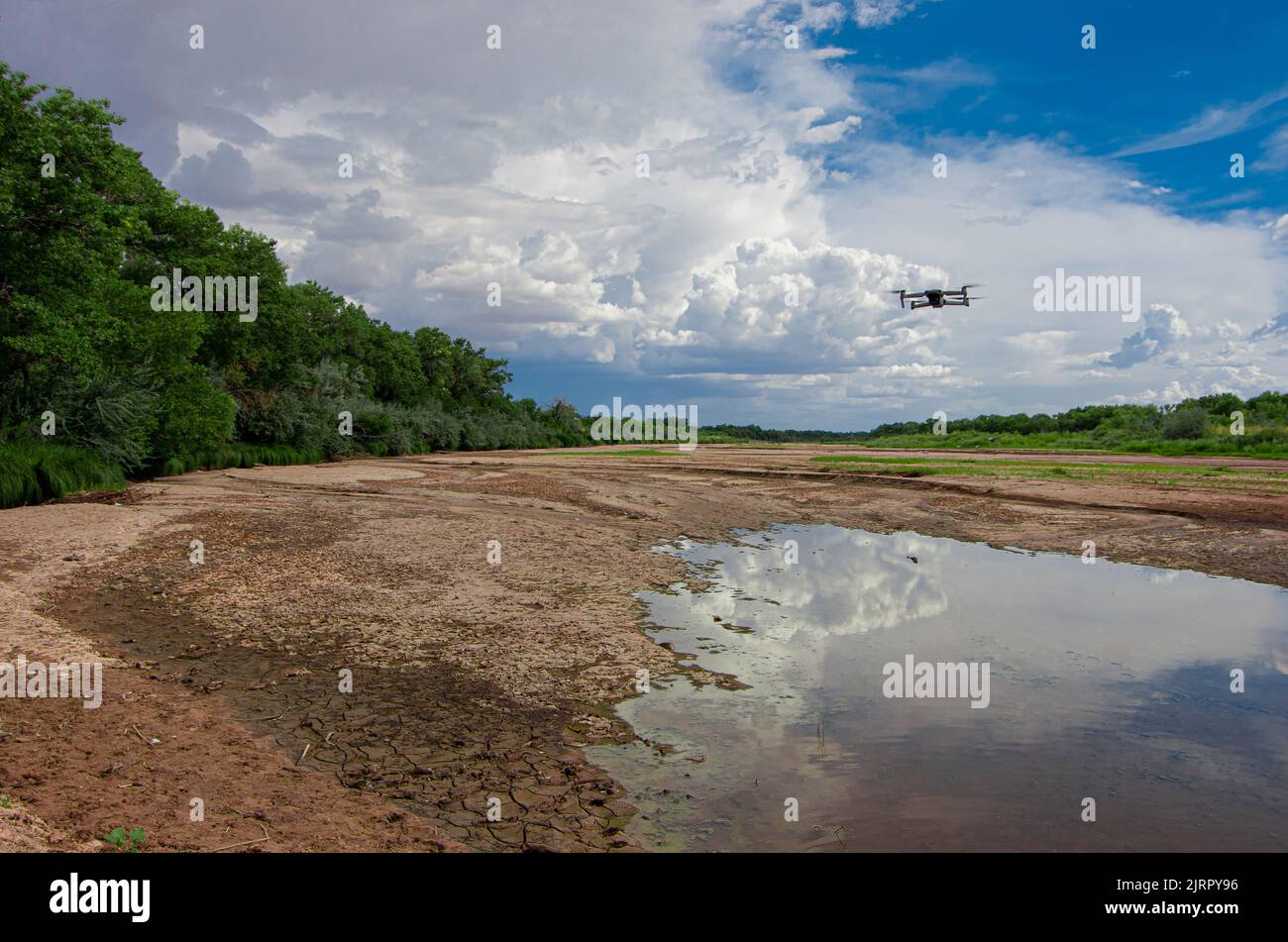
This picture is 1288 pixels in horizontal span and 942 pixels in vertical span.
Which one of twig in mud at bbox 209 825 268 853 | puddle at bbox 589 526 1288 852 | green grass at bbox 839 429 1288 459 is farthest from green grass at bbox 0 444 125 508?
green grass at bbox 839 429 1288 459

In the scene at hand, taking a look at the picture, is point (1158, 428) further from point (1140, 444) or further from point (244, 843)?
point (244, 843)

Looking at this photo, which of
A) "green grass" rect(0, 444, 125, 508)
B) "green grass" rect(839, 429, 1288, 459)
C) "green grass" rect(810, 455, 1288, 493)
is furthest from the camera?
"green grass" rect(839, 429, 1288, 459)

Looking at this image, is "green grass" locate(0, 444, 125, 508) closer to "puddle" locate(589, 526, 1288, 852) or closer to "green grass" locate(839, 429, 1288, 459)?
"puddle" locate(589, 526, 1288, 852)

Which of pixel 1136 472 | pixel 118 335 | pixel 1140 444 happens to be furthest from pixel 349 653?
pixel 1140 444

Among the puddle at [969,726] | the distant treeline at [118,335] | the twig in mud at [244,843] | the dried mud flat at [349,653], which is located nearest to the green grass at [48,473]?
the distant treeline at [118,335]

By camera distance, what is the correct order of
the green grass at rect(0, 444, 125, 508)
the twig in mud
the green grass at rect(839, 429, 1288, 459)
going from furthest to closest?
1. the green grass at rect(839, 429, 1288, 459)
2. the green grass at rect(0, 444, 125, 508)
3. the twig in mud
